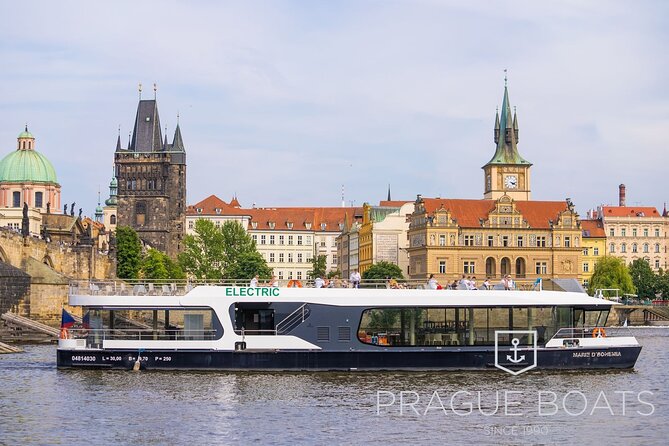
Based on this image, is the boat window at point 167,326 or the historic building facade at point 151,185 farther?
the historic building facade at point 151,185

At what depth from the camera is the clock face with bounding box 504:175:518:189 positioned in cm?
14850

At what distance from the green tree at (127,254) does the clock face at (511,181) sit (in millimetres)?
48011

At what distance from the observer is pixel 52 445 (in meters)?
27.8

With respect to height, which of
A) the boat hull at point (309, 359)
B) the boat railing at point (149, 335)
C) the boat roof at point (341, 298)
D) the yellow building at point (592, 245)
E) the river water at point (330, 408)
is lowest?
the river water at point (330, 408)

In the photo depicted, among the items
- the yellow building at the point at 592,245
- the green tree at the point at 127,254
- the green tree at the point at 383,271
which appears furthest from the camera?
the yellow building at the point at 592,245

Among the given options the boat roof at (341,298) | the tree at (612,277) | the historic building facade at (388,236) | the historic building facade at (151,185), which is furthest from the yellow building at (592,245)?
the boat roof at (341,298)

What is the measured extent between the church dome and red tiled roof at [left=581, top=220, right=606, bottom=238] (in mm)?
65746

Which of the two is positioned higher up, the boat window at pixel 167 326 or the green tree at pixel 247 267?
the green tree at pixel 247 267

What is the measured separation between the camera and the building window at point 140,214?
154m

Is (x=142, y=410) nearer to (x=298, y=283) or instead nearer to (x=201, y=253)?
(x=298, y=283)

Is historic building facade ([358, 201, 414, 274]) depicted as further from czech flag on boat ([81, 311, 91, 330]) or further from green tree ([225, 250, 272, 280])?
czech flag on boat ([81, 311, 91, 330])

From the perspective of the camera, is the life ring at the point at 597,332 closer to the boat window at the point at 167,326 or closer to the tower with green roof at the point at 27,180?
the boat window at the point at 167,326

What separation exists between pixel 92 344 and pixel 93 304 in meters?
1.39

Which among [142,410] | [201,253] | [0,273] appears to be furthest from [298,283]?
[201,253]
